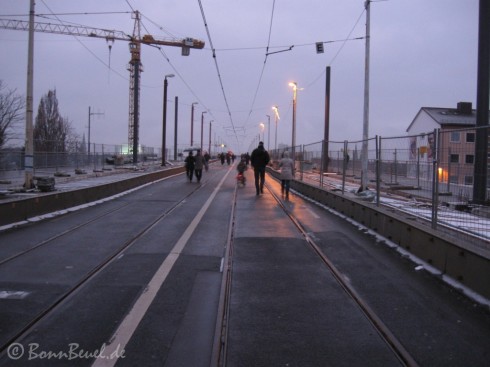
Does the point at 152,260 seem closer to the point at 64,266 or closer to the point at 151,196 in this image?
the point at 64,266

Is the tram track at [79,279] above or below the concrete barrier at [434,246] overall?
below

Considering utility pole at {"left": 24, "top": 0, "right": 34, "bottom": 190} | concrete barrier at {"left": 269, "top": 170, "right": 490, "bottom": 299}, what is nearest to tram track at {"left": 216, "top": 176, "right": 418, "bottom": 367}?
concrete barrier at {"left": 269, "top": 170, "right": 490, "bottom": 299}

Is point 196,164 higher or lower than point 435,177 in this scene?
higher

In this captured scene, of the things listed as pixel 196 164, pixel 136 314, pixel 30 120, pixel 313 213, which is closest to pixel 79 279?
pixel 136 314

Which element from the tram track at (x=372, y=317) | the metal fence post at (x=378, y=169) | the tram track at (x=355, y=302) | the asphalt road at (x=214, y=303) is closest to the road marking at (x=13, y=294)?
the asphalt road at (x=214, y=303)

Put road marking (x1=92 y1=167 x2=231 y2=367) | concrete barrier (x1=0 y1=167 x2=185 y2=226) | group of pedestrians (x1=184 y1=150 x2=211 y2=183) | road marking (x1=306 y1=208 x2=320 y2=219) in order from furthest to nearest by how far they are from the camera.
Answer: group of pedestrians (x1=184 y1=150 x2=211 y2=183)
road marking (x1=306 y1=208 x2=320 y2=219)
concrete barrier (x1=0 y1=167 x2=185 y2=226)
road marking (x1=92 y1=167 x2=231 y2=367)

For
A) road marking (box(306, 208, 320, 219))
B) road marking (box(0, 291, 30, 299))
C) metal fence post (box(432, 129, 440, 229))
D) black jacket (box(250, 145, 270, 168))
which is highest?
black jacket (box(250, 145, 270, 168))

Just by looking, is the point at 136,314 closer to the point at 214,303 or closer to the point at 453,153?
the point at 214,303

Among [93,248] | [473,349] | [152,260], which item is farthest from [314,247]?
[473,349]

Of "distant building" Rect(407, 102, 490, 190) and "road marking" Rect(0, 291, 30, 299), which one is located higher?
"distant building" Rect(407, 102, 490, 190)

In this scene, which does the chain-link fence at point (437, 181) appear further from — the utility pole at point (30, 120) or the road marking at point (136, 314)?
the utility pole at point (30, 120)

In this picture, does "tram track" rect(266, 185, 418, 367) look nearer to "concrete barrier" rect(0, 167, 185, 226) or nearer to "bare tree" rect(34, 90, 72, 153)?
"concrete barrier" rect(0, 167, 185, 226)

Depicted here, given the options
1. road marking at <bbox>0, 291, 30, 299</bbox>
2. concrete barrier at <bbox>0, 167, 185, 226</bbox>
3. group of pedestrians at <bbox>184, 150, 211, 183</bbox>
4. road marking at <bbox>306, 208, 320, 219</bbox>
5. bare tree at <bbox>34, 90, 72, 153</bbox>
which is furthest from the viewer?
bare tree at <bbox>34, 90, 72, 153</bbox>

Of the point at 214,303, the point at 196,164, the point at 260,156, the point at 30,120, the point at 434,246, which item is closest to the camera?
the point at 214,303
